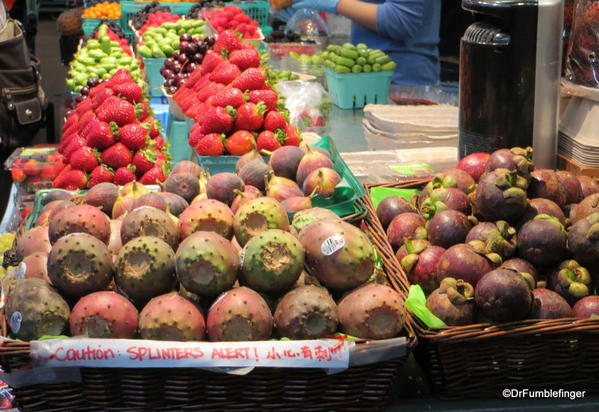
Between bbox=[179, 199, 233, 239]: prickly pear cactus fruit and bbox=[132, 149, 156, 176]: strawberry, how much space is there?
1.11 meters

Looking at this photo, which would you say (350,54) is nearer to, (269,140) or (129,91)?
(129,91)

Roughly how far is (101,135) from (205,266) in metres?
1.44

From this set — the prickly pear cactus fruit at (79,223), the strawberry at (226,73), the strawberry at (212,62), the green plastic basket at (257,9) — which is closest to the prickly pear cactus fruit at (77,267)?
the prickly pear cactus fruit at (79,223)

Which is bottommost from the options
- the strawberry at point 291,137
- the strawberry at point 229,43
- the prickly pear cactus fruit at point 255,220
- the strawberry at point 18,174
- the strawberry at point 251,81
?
the strawberry at point 18,174

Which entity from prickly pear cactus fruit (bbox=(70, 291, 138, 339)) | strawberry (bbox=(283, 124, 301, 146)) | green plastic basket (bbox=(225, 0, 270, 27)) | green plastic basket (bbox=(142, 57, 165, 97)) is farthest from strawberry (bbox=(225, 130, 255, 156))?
A: green plastic basket (bbox=(225, 0, 270, 27))

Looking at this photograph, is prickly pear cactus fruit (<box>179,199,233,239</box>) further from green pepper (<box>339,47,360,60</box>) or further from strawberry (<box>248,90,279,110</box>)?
green pepper (<box>339,47,360,60</box>)

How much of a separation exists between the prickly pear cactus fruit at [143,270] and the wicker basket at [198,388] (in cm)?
16

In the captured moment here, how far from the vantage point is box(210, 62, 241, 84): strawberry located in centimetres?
286

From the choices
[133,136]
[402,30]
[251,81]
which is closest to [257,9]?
[402,30]

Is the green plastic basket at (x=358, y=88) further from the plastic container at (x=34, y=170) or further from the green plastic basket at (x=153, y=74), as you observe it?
the plastic container at (x=34, y=170)

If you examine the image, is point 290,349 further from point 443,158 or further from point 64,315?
point 443,158

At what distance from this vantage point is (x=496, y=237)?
1.63 meters

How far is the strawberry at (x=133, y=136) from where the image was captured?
2.68 meters

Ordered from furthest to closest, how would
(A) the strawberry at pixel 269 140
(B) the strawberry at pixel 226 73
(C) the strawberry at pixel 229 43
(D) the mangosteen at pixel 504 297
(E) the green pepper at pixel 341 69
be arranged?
(E) the green pepper at pixel 341 69 → (C) the strawberry at pixel 229 43 → (B) the strawberry at pixel 226 73 → (A) the strawberry at pixel 269 140 → (D) the mangosteen at pixel 504 297
